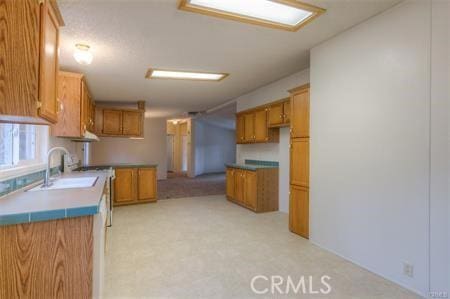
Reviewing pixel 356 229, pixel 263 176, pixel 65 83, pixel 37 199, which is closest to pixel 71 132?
pixel 65 83

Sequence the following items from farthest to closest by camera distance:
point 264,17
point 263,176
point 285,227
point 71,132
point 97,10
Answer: point 263,176
point 285,227
point 71,132
point 264,17
point 97,10

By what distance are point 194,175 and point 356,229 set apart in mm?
9073

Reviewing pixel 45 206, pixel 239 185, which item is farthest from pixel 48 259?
Result: pixel 239 185

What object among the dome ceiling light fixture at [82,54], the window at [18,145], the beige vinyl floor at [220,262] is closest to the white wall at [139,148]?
the beige vinyl floor at [220,262]

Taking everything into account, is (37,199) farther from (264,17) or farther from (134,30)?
(264,17)

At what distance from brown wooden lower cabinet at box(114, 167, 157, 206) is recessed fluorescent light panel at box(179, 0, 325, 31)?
4320mm

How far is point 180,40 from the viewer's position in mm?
3016

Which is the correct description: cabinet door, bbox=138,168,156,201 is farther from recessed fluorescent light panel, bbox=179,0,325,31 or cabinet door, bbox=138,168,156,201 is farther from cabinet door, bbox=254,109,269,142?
recessed fluorescent light panel, bbox=179,0,325,31

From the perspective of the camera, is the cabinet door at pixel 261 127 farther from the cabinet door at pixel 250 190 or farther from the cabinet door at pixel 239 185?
the cabinet door at pixel 239 185

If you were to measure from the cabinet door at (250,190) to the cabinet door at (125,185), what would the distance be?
2.52 meters

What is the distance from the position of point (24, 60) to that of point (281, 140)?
13.9 ft

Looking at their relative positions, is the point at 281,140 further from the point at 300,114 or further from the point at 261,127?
the point at 300,114

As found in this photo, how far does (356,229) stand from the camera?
8.93 feet

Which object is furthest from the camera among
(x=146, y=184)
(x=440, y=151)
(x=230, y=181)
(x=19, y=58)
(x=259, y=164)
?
(x=230, y=181)
